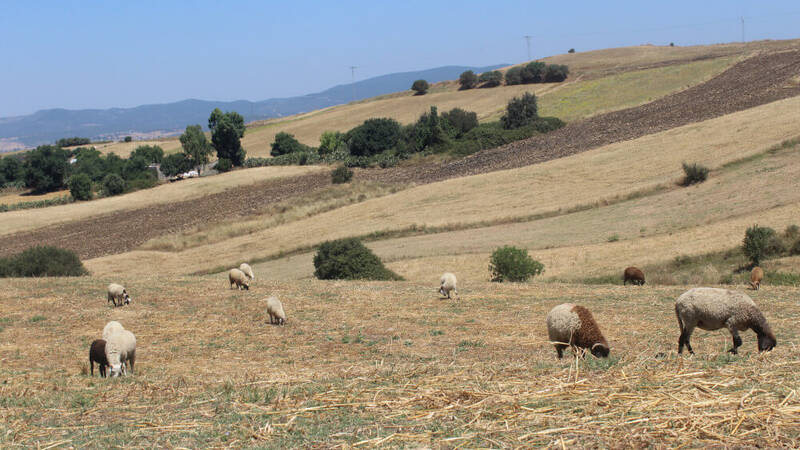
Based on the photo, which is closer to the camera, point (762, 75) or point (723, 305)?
point (723, 305)

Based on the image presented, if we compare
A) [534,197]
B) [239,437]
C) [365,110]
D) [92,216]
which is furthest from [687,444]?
[365,110]

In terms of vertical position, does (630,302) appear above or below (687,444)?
below

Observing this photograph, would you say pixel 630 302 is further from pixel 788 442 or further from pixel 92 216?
pixel 92 216

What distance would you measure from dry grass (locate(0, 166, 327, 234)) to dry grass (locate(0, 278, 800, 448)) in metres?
61.6

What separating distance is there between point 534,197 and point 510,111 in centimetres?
4052

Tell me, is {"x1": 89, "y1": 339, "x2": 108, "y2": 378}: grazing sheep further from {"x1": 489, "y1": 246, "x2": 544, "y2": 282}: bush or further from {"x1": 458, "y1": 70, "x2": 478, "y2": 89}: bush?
{"x1": 458, "y1": 70, "x2": 478, "y2": 89}: bush

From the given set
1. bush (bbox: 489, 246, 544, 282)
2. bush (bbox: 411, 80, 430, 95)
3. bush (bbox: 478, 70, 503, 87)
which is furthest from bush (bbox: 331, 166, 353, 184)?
bush (bbox: 411, 80, 430, 95)

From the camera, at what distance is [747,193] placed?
4172 centimetres

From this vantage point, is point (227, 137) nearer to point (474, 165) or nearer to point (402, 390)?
point (474, 165)

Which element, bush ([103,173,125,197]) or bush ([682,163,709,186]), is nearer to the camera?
bush ([682,163,709,186])

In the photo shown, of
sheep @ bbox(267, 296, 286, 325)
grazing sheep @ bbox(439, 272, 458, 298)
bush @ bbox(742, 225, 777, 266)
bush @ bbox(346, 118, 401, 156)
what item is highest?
bush @ bbox(346, 118, 401, 156)

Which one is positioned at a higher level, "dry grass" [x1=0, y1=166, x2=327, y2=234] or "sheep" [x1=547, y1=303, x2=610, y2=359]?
"dry grass" [x1=0, y1=166, x2=327, y2=234]

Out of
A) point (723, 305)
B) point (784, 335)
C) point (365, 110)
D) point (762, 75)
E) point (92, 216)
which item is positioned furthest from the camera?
point (365, 110)

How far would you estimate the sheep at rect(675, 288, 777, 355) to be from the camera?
12.0m
